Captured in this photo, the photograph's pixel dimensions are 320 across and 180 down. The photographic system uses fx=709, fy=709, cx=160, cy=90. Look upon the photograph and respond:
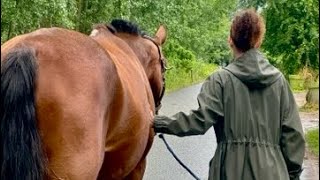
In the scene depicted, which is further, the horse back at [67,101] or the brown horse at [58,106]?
the horse back at [67,101]

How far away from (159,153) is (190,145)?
1237mm

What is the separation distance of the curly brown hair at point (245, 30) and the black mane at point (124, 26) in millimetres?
2334

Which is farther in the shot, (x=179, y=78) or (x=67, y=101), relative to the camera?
(x=179, y=78)

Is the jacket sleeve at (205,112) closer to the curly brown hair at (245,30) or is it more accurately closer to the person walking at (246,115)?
the person walking at (246,115)

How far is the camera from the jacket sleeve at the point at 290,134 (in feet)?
14.7

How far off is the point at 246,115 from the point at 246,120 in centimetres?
3

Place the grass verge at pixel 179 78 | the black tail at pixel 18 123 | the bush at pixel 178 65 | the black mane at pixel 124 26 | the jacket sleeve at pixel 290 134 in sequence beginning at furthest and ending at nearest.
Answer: the bush at pixel 178 65
the grass verge at pixel 179 78
the black mane at pixel 124 26
the jacket sleeve at pixel 290 134
the black tail at pixel 18 123

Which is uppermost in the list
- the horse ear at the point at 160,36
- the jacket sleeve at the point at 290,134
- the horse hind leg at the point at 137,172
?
the jacket sleeve at the point at 290,134

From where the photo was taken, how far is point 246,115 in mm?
4355

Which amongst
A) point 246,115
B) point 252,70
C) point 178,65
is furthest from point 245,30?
point 178,65

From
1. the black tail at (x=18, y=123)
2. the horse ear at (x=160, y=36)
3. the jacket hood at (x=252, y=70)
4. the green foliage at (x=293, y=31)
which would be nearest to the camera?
the black tail at (x=18, y=123)

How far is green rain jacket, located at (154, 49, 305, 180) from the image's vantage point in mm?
4340

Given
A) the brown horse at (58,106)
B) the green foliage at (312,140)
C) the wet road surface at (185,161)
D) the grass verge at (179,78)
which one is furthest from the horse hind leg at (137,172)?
the grass verge at (179,78)

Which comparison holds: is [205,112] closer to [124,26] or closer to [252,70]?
[252,70]
